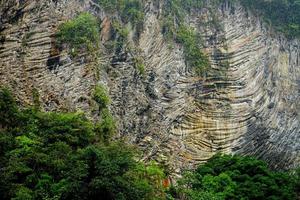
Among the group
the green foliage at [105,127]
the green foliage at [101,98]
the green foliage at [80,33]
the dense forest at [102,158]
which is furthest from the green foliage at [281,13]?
the green foliage at [105,127]

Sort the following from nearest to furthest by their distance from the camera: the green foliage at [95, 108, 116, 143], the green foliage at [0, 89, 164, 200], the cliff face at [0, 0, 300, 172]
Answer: the green foliage at [0, 89, 164, 200] < the green foliage at [95, 108, 116, 143] < the cliff face at [0, 0, 300, 172]

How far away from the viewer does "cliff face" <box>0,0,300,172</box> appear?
19.5 meters

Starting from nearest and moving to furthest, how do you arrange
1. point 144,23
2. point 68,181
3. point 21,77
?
point 68,181 → point 21,77 → point 144,23

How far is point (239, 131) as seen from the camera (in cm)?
2355

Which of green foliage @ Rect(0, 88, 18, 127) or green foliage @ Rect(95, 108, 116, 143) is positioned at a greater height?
green foliage @ Rect(0, 88, 18, 127)

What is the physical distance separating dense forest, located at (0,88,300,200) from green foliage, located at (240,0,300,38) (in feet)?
30.2

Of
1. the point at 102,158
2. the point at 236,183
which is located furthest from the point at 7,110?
the point at 236,183

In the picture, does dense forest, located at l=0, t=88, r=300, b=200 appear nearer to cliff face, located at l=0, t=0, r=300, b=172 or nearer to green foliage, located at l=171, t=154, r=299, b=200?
green foliage, located at l=171, t=154, r=299, b=200

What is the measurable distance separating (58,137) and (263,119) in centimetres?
1134

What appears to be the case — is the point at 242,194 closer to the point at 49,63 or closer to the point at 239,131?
the point at 239,131

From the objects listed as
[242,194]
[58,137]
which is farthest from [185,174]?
[58,137]

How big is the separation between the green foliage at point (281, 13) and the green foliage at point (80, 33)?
31.9 ft

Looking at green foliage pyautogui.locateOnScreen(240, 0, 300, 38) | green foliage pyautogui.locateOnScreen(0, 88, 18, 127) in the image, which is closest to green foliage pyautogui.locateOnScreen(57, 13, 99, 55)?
green foliage pyautogui.locateOnScreen(0, 88, 18, 127)

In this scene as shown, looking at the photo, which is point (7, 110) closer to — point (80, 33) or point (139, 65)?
point (80, 33)
